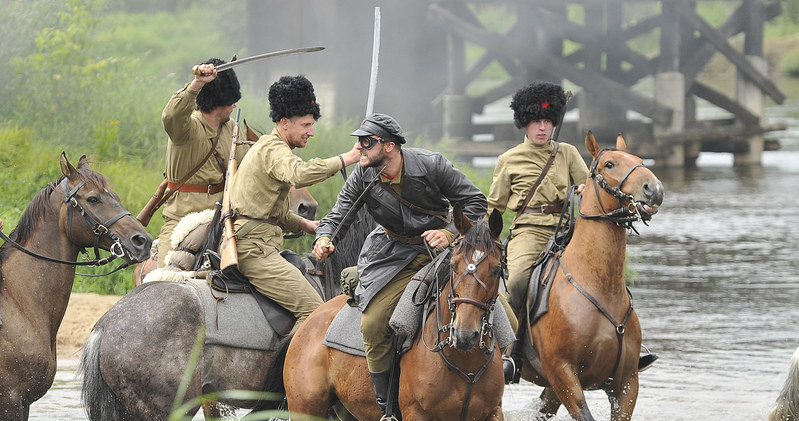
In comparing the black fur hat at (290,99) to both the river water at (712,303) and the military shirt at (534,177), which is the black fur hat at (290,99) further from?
the river water at (712,303)

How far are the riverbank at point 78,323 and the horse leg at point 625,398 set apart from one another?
15.9ft

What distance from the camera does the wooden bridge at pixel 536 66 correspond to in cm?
2305

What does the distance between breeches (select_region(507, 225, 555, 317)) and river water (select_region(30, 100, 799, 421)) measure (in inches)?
36.1

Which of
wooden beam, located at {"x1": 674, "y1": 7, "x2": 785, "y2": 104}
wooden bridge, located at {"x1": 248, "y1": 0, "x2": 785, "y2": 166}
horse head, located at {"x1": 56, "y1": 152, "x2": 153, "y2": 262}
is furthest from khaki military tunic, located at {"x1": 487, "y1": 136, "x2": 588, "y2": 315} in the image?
wooden beam, located at {"x1": 674, "y1": 7, "x2": 785, "y2": 104}

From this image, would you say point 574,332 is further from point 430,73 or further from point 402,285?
point 430,73

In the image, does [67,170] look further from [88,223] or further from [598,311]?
[598,311]

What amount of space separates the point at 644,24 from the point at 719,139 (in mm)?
3030

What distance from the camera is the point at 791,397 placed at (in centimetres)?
683

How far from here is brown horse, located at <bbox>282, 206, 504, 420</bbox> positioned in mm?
5531

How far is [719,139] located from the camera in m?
26.2

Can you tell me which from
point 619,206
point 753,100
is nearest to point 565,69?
point 753,100

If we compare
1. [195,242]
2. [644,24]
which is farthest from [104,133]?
[644,24]

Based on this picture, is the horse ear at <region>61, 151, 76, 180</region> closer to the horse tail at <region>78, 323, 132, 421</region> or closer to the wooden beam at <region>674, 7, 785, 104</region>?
the horse tail at <region>78, 323, 132, 421</region>

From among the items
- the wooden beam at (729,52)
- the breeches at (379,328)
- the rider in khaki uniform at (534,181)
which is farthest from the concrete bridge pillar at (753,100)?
the breeches at (379,328)
